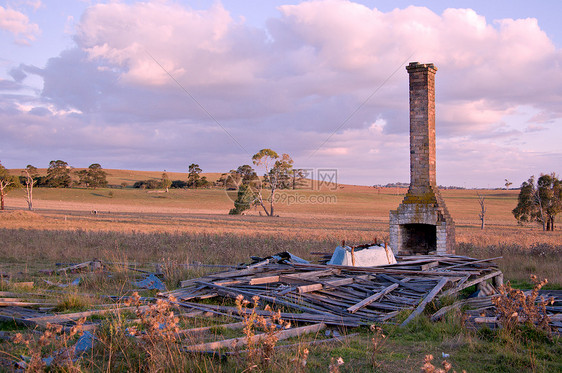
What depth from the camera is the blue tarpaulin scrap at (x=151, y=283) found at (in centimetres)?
943

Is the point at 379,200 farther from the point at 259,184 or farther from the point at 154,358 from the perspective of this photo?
the point at 154,358

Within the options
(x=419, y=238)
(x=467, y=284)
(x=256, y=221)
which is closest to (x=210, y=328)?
(x=467, y=284)

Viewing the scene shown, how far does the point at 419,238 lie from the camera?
15523 millimetres

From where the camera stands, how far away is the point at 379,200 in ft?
312

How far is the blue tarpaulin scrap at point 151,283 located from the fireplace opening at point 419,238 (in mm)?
9138

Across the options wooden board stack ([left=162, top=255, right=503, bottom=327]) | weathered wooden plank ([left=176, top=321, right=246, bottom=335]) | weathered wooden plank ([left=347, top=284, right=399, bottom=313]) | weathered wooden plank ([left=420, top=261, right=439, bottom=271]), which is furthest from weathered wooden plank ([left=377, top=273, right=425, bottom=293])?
weathered wooden plank ([left=176, top=321, right=246, bottom=335])

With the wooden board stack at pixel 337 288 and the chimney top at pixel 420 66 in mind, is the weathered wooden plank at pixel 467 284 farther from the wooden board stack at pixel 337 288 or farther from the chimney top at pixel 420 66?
the chimney top at pixel 420 66

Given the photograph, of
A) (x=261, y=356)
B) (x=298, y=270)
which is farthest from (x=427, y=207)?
(x=261, y=356)

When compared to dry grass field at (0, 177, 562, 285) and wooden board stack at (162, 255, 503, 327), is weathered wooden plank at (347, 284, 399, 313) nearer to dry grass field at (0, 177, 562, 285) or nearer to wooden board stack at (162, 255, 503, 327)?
wooden board stack at (162, 255, 503, 327)

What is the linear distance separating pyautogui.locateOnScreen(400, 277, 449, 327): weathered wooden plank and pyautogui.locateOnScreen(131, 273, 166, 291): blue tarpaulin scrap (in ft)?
17.8

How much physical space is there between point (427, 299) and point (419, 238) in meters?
8.53

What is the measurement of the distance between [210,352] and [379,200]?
93422mm

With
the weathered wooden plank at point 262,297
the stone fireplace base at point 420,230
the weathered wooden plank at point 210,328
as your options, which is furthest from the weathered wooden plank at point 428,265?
the weathered wooden plank at point 210,328

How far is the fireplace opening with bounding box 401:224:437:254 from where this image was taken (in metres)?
15.2
